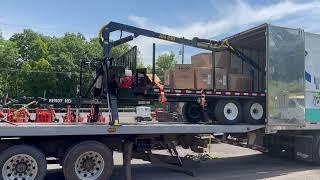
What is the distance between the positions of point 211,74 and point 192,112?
1.16 m

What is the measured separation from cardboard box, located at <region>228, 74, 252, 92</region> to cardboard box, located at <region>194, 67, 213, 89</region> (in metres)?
0.68

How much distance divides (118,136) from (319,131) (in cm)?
583

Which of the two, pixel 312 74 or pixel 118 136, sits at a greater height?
pixel 312 74

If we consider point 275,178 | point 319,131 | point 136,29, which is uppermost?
point 136,29

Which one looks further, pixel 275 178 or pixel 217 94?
pixel 217 94

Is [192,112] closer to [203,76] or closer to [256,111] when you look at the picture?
[203,76]

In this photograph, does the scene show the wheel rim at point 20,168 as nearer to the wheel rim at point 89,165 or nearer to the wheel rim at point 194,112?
the wheel rim at point 89,165

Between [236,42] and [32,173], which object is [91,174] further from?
[236,42]

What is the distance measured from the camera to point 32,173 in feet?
23.6

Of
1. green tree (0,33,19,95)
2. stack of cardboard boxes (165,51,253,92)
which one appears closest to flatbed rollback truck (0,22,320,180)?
stack of cardboard boxes (165,51,253,92)

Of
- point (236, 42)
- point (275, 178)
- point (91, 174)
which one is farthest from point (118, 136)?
point (236, 42)

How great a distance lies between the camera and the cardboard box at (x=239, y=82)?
1062 centimetres

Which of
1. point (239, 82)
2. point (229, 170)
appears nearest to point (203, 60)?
point (239, 82)

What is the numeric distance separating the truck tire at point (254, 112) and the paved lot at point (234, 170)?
128 cm
